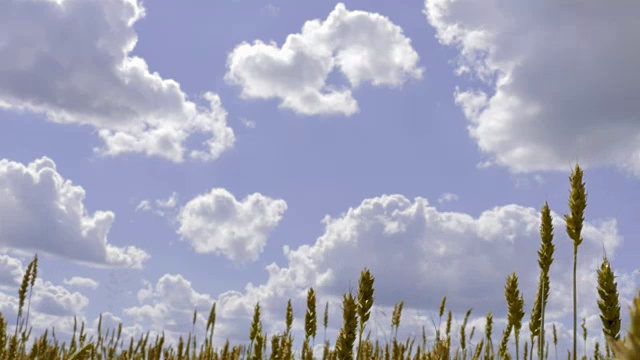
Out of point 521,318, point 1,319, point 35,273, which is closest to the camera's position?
point 521,318

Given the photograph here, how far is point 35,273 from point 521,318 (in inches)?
278

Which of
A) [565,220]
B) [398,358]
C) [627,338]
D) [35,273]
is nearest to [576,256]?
[565,220]

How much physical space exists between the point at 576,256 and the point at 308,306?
2013mm

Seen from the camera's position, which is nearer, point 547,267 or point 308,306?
point 547,267

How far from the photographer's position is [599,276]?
2918mm

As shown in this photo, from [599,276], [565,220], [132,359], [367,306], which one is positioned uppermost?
[565,220]

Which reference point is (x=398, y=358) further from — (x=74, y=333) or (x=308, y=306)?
(x=74, y=333)

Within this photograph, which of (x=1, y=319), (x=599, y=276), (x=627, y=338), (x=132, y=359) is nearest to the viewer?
(x=627, y=338)

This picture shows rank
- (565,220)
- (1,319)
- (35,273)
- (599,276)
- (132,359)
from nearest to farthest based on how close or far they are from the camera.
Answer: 1. (599,276)
2. (565,220)
3. (1,319)
4. (132,359)
5. (35,273)

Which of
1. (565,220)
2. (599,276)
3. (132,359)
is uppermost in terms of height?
(565,220)

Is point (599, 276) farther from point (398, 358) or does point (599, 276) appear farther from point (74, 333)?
point (74, 333)

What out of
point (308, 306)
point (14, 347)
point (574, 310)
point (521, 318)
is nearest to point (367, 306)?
point (574, 310)

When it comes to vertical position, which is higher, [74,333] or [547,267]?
[547,267]

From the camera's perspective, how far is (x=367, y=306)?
319cm
